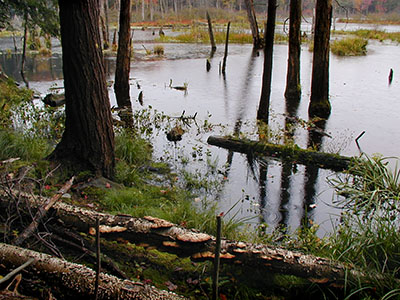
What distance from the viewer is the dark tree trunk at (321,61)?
10.6 m

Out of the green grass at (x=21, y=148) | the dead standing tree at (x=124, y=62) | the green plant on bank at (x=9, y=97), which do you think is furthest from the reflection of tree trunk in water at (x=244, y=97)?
the green plant on bank at (x=9, y=97)

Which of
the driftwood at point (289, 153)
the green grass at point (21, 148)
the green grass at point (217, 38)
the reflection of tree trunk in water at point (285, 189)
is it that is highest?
the green grass at point (217, 38)

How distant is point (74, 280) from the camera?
310 cm

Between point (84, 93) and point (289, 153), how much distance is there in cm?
407

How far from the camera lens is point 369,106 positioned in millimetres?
13781

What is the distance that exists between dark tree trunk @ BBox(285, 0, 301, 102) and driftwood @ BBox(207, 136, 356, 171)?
5.17 meters

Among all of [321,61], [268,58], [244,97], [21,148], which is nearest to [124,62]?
[244,97]

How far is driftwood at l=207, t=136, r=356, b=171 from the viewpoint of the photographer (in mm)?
7551

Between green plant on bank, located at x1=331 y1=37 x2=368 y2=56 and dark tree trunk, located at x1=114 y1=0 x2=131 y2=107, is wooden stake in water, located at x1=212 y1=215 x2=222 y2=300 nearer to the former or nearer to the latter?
dark tree trunk, located at x1=114 y1=0 x2=131 y2=107

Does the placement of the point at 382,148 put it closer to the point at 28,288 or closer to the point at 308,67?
the point at 28,288

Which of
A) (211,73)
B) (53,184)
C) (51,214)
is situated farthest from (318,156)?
(211,73)

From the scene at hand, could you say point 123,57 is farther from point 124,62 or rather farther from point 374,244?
point 374,244

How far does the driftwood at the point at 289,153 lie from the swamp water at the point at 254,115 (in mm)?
138

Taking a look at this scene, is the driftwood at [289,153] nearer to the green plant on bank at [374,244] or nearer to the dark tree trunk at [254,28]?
the green plant on bank at [374,244]
